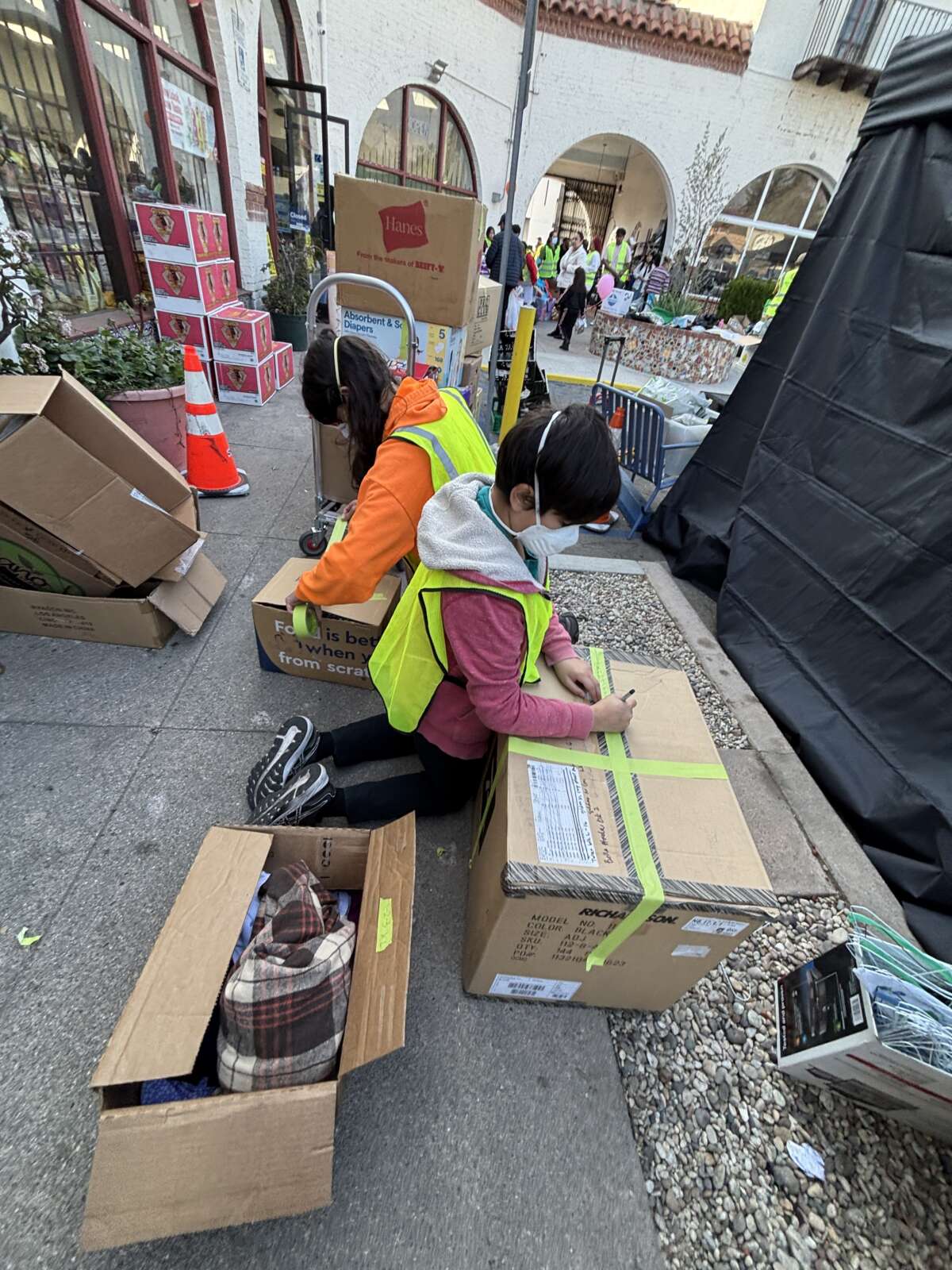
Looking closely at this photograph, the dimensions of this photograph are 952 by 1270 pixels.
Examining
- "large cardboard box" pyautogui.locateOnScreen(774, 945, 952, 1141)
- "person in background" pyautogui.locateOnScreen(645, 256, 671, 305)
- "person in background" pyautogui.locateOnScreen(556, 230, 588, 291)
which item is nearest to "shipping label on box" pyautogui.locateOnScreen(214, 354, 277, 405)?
"large cardboard box" pyautogui.locateOnScreen(774, 945, 952, 1141)

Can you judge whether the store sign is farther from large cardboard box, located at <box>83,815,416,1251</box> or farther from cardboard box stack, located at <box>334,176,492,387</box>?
large cardboard box, located at <box>83,815,416,1251</box>

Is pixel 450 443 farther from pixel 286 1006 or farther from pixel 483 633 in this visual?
pixel 286 1006

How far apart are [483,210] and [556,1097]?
175 inches

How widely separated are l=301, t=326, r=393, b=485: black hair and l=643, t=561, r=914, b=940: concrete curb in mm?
2214

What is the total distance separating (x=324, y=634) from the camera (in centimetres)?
229

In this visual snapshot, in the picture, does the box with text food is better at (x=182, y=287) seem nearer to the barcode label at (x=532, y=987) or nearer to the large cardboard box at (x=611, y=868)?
the large cardboard box at (x=611, y=868)

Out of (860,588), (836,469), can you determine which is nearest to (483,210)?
(836,469)

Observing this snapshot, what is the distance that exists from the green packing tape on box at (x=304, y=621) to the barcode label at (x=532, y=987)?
127cm

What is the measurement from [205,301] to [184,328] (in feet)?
1.02

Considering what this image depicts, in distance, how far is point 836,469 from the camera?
285 centimetres

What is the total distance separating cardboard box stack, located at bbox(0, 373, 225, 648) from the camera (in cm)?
199

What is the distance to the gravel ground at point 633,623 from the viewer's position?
9.32ft

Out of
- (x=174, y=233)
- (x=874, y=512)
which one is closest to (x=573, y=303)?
(x=174, y=233)

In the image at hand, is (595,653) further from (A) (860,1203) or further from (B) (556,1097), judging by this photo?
(A) (860,1203)
